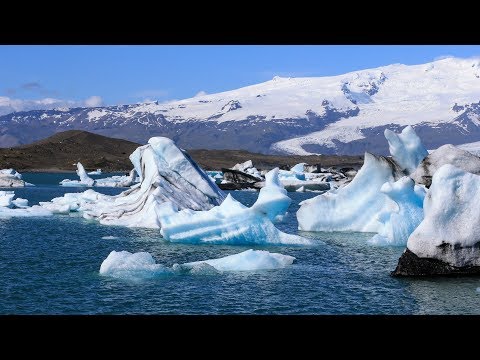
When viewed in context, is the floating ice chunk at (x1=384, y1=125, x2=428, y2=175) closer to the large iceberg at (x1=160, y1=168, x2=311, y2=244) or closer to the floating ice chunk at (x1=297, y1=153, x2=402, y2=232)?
the floating ice chunk at (x1=297, y1=153, x2=402, y2=232)

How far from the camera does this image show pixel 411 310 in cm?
1173

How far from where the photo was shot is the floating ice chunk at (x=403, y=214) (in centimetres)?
1958

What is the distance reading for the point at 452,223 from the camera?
14.1m

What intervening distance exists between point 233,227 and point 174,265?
5460 millimetres

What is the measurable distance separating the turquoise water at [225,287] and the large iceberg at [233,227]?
0.52m

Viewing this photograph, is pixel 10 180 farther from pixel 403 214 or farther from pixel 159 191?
pixel 403 214

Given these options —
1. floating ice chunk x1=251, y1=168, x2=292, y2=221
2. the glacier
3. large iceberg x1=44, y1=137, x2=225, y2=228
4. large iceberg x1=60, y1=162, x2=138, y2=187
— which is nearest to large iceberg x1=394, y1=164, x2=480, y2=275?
floating ice chunk x1=251, y1=168, x2=292, y2=221

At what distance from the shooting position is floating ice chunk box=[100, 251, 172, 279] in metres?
14.2
